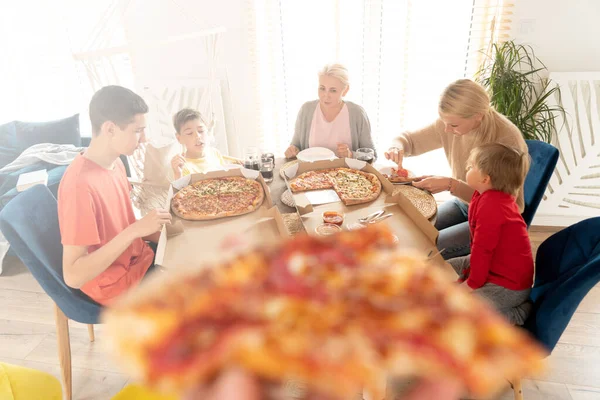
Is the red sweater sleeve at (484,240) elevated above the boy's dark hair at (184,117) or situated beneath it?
situated beneath

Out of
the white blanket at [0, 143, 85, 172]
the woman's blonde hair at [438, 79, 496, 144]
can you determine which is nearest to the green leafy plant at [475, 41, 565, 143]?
the woman's blonde hair at [438, 79, 496, 144]

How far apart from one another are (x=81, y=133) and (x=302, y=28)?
7.04 feet

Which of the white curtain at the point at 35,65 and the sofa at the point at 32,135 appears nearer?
the sofa at the point at 32,135

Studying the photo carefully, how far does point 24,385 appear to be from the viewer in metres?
0.89

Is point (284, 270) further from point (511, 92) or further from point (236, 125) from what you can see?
point (236, 125)

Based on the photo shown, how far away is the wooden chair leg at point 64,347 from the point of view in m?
1.72

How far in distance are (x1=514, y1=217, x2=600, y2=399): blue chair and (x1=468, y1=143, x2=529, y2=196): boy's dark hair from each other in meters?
0.27

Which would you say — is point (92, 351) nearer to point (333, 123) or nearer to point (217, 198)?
point (217, 198)

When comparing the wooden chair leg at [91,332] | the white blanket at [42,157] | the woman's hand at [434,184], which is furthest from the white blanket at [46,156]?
the woman's hand at [434,184]

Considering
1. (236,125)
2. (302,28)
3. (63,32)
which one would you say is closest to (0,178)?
(63,32)

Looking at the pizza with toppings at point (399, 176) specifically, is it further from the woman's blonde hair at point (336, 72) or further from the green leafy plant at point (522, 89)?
the green leafy plant at point (522, 89)

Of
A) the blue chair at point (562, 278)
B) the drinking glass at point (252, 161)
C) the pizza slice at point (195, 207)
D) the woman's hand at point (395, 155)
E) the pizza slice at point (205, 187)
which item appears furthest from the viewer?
the woman's hand at point (395, 155)

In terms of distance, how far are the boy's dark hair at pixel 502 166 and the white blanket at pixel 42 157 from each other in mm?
2656

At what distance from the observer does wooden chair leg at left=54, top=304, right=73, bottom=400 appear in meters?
1.72
